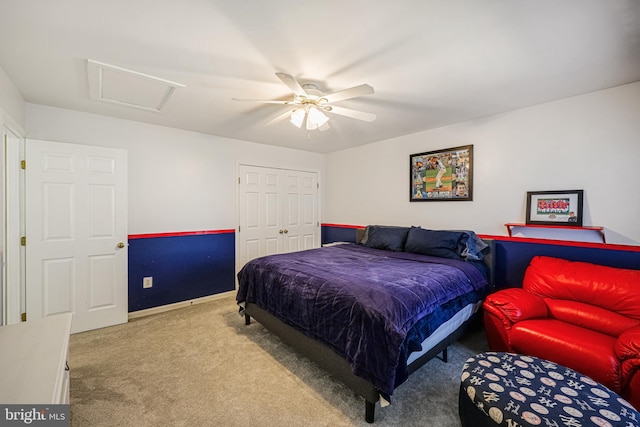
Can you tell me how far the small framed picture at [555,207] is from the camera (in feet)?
8.37

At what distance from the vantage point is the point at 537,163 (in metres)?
2.79

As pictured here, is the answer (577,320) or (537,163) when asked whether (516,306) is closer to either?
(577,320)

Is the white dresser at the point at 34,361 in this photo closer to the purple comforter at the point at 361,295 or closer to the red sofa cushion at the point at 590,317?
the purple comforter at the point at 361,295

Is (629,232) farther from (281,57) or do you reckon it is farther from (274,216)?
(274,216)

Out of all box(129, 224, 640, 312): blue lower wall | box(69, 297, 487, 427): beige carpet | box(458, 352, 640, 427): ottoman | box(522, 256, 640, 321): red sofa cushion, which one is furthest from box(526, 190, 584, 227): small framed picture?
box(458, 352, 640, 427): ottoman

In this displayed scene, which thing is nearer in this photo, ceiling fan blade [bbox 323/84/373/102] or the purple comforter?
the purple comforter

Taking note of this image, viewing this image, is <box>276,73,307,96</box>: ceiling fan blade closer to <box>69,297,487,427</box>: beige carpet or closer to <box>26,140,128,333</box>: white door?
<box>69,297,487,427</box>: beige carpet

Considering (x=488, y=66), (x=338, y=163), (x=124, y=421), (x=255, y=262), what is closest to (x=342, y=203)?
(x=338, y=163)

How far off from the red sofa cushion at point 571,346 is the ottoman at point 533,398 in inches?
12.2

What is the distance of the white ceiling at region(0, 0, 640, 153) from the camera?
145 cm

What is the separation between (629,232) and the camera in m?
2.32

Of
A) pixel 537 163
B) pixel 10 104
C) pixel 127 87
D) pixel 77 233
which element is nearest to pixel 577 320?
pixel 537 163

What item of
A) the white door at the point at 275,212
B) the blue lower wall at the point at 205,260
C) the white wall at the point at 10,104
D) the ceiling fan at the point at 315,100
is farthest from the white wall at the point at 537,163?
the white wall at the point at 10,104

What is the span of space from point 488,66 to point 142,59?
2578mm
